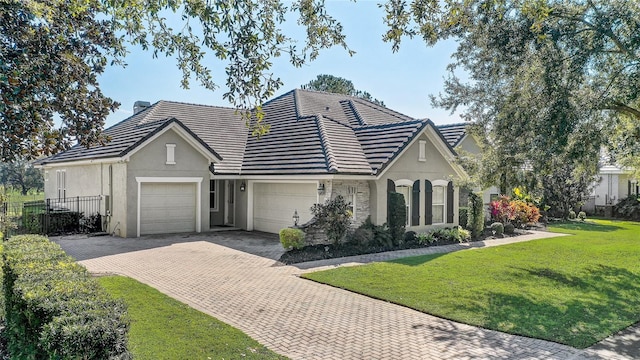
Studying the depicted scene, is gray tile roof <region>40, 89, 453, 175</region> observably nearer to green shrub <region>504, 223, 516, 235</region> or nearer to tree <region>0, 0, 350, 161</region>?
green shrub <region>504, 223, 516, 235</region>

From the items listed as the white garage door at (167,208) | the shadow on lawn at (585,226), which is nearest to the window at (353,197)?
the white garage door at (167,208)

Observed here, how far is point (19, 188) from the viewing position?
2418 inches

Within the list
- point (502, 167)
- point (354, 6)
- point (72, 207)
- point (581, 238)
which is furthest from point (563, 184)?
point (72, 207)

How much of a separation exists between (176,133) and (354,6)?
14330 mm

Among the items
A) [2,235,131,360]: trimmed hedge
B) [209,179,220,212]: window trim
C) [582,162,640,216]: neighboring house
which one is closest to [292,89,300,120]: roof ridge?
[209,179,220,212]: window trim

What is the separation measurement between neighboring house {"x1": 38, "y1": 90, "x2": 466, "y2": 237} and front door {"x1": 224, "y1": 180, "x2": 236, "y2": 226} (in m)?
0.05

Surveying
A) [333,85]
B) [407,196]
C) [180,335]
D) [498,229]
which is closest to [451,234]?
[407,196]

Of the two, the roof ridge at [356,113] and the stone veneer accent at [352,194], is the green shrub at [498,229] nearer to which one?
the stone veneer accent at [352,194]

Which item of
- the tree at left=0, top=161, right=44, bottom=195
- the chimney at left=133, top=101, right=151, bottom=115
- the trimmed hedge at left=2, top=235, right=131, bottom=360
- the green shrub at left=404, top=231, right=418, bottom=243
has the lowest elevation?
the green shrub at left=404, top=231, right=418, bottom=243

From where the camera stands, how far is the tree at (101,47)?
5.87 m

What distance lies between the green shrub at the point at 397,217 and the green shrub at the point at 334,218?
2.44 m

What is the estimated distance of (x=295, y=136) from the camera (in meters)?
21.5

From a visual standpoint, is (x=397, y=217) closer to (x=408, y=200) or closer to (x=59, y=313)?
(x=408, y=200)

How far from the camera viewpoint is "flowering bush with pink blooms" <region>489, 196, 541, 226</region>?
24189 mm
